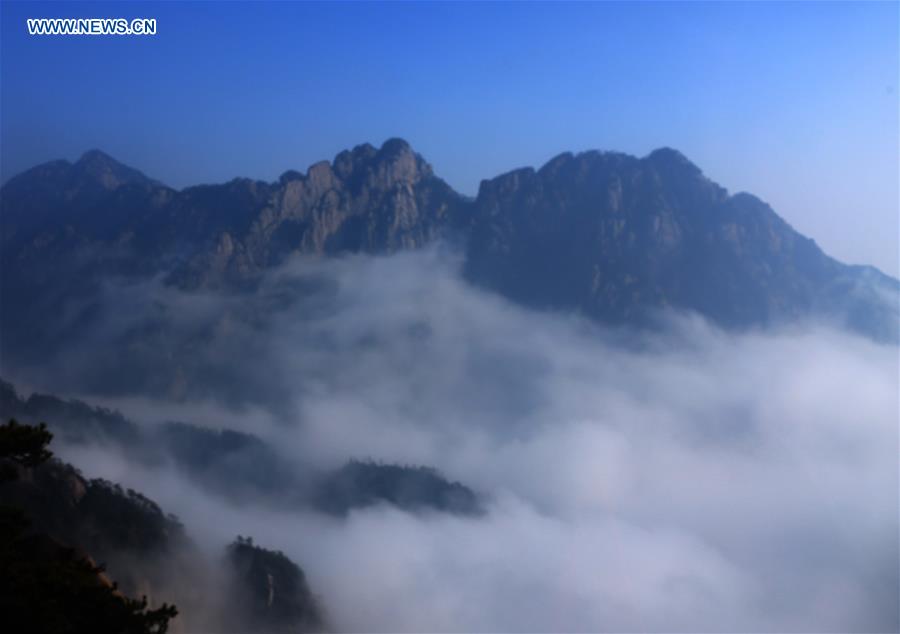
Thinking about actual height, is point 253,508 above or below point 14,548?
above

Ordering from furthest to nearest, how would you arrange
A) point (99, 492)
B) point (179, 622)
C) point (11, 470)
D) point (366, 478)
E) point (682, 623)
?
point (366, 478) → point (682, 623) → point (99, 492) → point (179, 622) → point (11, 470)

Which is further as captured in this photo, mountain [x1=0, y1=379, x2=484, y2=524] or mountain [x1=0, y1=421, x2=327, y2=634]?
mountain [x1=0, y1=379, x2=484, y2=524]

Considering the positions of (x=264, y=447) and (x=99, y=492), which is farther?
(x=264, y=447)

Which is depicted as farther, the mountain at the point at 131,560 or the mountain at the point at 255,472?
the mountain at the point at 255,472

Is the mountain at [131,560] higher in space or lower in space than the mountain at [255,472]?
lower

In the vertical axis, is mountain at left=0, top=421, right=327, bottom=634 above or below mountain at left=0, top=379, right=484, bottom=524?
below

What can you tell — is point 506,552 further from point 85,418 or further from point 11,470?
point 11,470

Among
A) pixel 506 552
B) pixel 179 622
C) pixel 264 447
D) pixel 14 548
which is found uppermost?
pixel 264 447

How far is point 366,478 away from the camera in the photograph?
185 metres

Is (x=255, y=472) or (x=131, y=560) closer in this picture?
(x=131, y=560)

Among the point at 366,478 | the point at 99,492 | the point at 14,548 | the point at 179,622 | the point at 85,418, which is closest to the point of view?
the point at 14,548

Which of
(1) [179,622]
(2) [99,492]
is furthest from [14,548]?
(2) [99,492]

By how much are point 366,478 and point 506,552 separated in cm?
4075

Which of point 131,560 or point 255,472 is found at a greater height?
point 255,472
